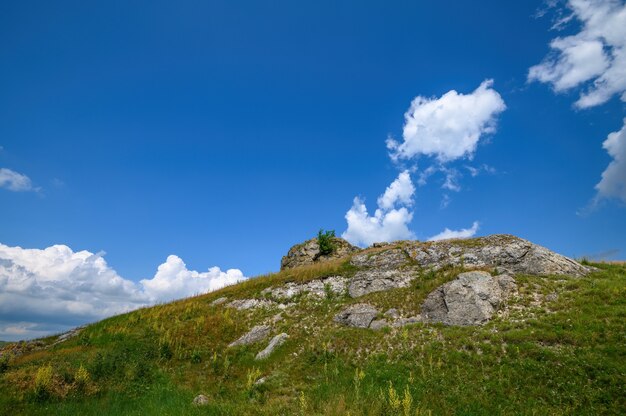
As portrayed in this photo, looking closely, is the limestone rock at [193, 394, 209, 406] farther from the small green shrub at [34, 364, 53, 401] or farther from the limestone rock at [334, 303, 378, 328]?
the limestone rock at [334, 303, 378, 328]

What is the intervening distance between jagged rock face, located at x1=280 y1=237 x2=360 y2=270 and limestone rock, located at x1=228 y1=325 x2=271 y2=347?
2798 cm

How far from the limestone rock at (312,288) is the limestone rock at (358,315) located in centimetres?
578

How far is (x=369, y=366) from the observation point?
2144 cm

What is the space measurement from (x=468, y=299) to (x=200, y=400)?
67.5ft

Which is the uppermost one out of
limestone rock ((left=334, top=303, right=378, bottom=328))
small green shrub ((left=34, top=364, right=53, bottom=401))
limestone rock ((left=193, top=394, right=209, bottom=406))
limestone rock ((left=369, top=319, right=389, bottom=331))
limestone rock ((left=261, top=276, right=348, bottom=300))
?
limestone rock ((left=261, top=276, right=348, bottom=300))

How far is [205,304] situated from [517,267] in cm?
3262

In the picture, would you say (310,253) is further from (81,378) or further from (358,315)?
(81,378)

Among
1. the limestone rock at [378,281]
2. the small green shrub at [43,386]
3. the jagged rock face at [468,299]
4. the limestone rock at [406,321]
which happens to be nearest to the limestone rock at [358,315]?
the limestone rock at [406,321]

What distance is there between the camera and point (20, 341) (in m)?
37.3

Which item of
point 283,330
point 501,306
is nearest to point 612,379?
point 501,306

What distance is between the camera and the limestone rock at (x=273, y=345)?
2612 centimetres

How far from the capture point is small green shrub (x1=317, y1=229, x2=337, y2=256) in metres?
60.8

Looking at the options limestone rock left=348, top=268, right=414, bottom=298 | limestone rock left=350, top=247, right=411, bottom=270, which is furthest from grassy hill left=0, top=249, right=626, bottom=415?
limestone rock left=350, top=247, right=411, bottom=270

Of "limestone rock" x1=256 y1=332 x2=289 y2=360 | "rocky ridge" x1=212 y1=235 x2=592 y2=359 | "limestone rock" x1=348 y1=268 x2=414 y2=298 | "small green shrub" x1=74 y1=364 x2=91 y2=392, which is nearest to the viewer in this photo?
"small green shrub" x1=74 y1=364 x2=91 y2=392
